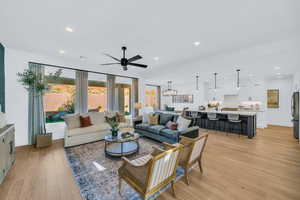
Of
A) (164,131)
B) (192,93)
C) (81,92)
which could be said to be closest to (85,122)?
(81,92)

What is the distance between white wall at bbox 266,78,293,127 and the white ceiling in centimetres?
408

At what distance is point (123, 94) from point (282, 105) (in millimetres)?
8787

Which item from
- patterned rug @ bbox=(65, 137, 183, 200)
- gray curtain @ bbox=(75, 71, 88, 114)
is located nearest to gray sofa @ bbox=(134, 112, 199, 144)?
patterned rug @ bbox=(65, 137, 183, 200)

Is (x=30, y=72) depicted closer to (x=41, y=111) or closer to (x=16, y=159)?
(x=41, y=111)

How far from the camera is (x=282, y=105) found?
22.1 ft

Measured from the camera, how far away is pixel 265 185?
2090 mm

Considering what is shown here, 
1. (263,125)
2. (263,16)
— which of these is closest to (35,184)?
(263,16)

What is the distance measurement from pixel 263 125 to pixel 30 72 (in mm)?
9994

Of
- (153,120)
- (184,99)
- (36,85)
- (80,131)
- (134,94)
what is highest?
(36,85)

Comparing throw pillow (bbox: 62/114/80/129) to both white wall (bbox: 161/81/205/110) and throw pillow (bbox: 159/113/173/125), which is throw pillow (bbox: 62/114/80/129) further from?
white wall (bbox: 161/81/205/110)

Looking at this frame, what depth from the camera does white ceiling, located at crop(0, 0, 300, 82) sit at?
74.5 inches

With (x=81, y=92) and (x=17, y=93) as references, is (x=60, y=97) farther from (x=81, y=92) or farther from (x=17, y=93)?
(x=17, y=93)

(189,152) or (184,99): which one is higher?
(184,99)

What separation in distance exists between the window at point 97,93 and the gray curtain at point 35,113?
1.62m
